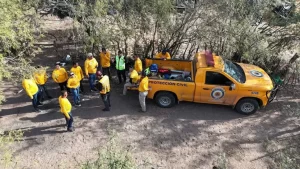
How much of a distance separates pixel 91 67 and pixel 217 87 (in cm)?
459

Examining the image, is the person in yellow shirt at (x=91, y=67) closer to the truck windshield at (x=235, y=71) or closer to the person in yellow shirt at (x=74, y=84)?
the person in yellow shirt at (x=74, y=84)

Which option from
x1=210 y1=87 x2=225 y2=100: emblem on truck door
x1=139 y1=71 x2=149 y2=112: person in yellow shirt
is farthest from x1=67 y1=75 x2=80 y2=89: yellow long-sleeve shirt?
x1=210 y1=87 x2=225 y2=100: emblem on truck door

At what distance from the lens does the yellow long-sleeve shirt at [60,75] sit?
10.1m

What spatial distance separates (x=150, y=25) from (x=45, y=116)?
17.6 feet

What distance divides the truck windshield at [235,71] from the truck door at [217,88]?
1.05 ft

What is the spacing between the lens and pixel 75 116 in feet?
31.7

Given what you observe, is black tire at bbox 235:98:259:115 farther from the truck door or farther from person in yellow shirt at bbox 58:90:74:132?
person in yellow shirt at bbox 58:90:74:132

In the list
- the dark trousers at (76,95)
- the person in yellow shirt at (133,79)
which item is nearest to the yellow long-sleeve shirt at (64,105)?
the dark trousers at (76,95)

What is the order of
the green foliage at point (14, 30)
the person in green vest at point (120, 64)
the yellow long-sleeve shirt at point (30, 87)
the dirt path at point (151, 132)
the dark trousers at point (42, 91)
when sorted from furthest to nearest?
1. the person in green vest at point (120, 64)
2. the dark trousers at point (42, 91)
3. the yellow long-sleeve shirt at point (30, 87)
4. the dirt path at point (151, 132)
5. the green foliage at point (14, 30)

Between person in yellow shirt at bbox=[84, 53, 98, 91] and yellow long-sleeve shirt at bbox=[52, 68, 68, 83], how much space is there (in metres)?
0.78

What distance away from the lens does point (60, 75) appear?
10188 mm

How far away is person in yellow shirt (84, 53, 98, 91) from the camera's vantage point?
34.2ft

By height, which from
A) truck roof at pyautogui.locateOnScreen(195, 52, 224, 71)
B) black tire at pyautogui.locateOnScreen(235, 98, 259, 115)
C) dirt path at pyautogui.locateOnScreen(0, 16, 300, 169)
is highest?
truck roof at pyautogui.locateOnScreen(195, 52, 224, 71)

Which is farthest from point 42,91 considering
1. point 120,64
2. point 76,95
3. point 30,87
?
point 120,64
